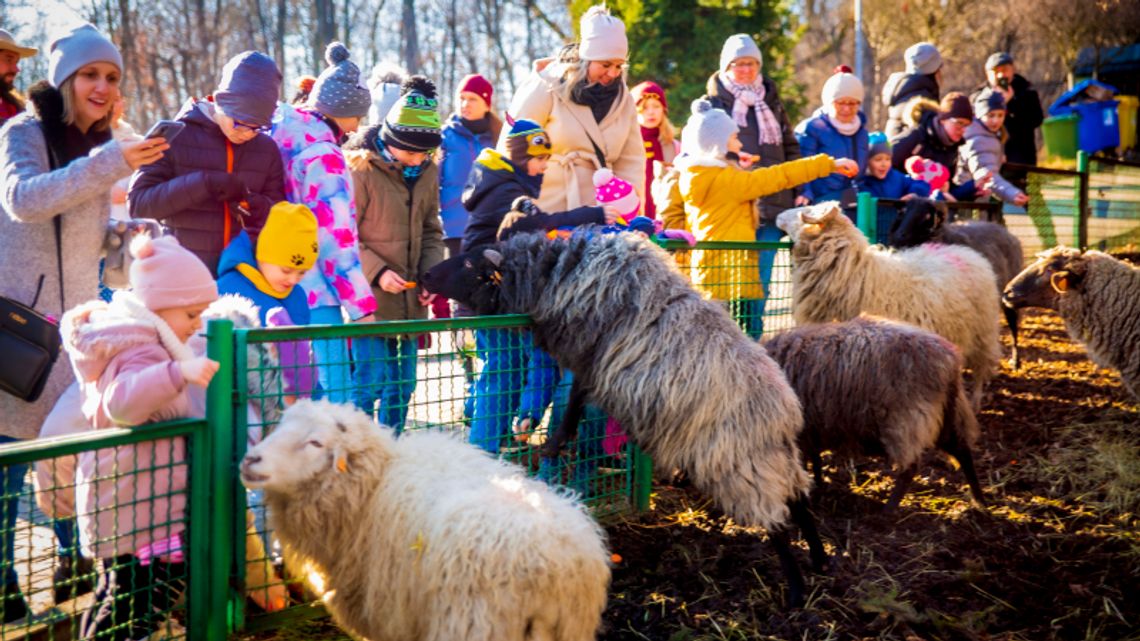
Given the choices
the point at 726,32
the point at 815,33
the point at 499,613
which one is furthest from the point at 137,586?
the point at 815,33

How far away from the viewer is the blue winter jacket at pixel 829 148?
24.7 ft

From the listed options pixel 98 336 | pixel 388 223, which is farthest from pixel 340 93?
pixel 98 336

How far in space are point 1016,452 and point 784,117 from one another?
3.17 m

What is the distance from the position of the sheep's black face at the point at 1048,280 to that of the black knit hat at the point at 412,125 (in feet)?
14.0

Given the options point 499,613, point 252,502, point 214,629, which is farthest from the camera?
point 252,502

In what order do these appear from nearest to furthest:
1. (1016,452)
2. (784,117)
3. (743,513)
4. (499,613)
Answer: (499,613) → (743,513) → (1016,452) → (784,117)

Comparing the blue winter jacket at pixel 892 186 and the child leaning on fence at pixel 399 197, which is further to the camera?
the blue winter jacket at pixel 892 186

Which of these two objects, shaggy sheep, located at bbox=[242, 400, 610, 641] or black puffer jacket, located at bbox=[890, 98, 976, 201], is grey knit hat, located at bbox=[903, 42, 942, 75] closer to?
black puffer jacket, located at bbox=[890, 98, 976, 201]

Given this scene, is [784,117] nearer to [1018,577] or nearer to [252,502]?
[1018,577]

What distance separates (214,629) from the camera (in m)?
2.85

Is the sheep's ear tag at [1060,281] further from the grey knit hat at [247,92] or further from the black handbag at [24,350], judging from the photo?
the black handbag at [24,350]

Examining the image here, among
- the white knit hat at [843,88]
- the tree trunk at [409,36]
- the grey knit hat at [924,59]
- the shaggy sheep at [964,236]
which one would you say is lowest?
the shaggy sheep at [964,236]

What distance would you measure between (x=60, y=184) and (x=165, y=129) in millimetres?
493

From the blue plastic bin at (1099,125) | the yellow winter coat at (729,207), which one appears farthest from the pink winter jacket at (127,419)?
the blue plastic bin at (1099,125)
